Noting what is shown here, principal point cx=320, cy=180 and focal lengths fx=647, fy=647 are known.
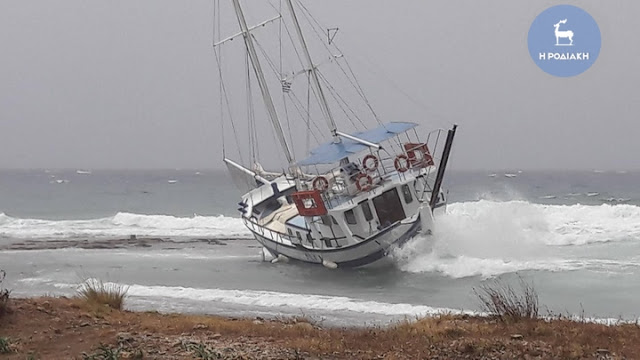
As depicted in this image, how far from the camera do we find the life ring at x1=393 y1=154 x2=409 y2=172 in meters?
25.7

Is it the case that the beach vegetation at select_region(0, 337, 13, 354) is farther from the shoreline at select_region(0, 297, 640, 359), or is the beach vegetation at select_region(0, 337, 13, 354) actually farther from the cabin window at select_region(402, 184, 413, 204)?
the cabin window at select_region(402, 184, 413, 204)

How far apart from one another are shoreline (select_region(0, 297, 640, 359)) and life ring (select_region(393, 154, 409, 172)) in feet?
47.5

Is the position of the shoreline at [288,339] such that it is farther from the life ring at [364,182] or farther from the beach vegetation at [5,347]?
the life ring at [364,182]

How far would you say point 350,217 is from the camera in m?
25.0

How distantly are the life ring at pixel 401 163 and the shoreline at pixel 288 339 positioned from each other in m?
14.5

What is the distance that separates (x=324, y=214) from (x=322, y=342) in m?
15.1

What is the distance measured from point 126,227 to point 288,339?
43654mm

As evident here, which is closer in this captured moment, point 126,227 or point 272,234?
point 272,234

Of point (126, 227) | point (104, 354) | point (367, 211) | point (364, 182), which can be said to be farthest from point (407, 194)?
point (126, 227)

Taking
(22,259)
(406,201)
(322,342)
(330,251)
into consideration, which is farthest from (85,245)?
(322,342)

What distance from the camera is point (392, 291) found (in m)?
21.2

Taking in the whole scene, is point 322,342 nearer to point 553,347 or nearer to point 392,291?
point 553,347

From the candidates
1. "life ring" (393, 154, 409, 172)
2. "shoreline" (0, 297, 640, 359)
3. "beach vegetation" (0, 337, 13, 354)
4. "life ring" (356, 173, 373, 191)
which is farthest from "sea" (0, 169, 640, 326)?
"beach vegetation" (0, 337, 13, 354)

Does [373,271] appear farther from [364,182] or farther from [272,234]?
[272,234]
